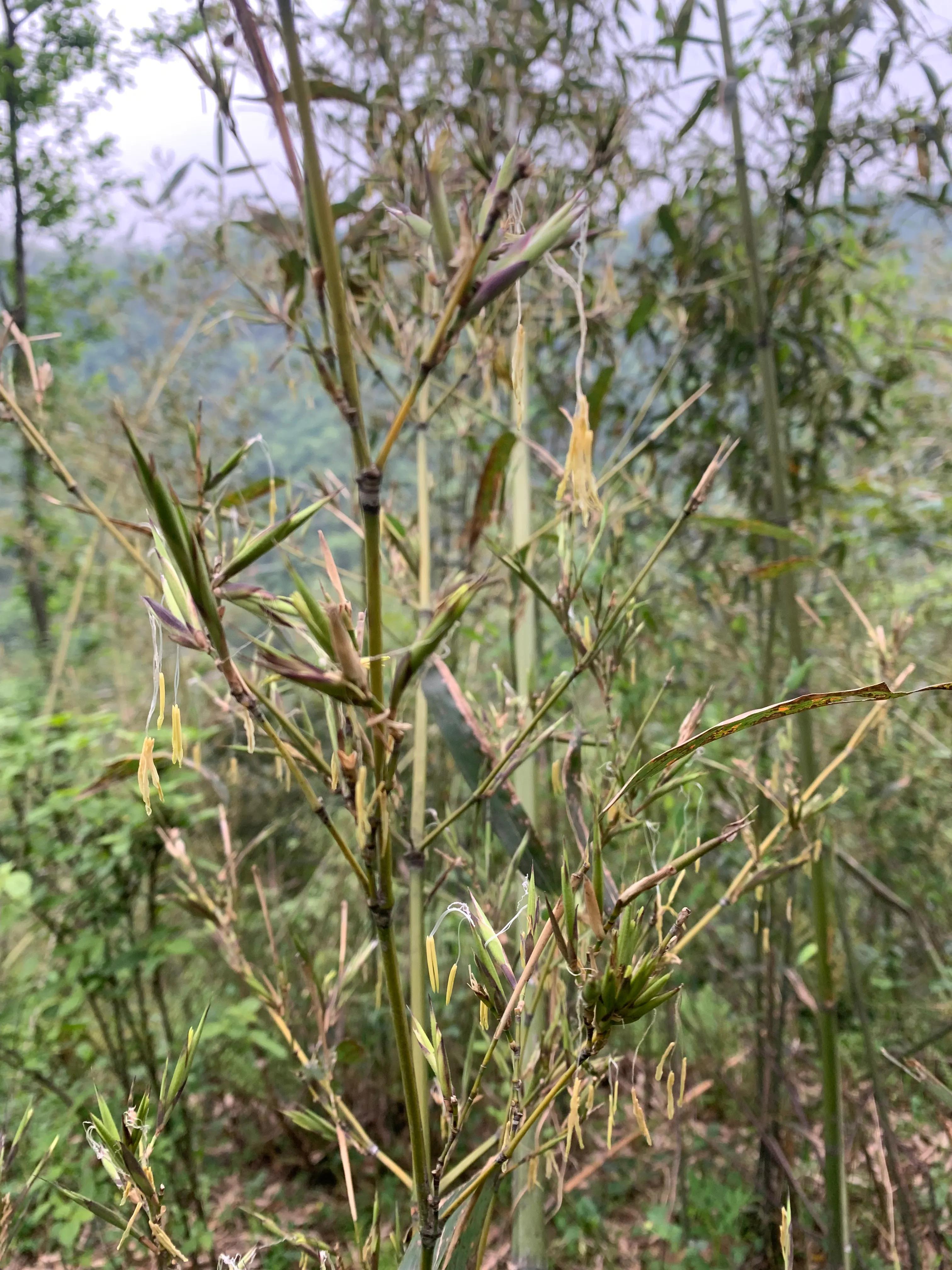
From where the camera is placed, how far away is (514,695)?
1.57 ft

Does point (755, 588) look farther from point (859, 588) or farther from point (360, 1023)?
point (360, 1023)

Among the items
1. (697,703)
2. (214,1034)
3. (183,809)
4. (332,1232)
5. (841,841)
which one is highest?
(697,703)

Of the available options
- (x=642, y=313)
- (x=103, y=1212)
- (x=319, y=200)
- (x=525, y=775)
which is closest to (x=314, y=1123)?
(x=103, y=1212)

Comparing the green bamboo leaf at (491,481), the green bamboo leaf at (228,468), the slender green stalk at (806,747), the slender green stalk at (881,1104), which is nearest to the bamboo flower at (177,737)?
the green bamboo leaf at (228,468)

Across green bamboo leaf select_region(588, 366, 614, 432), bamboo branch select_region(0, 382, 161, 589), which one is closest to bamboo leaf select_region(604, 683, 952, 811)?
bamboo branch select_region(0, 382, 161, 589)

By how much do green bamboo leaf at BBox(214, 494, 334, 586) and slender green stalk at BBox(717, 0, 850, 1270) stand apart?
0.59 m

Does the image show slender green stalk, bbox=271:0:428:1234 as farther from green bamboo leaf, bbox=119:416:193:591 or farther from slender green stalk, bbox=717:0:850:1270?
slender green stalk, bbox=717:0:850:1270

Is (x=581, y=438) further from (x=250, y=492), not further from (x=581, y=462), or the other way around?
(x=250, y=492)

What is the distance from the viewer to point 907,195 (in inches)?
38.2

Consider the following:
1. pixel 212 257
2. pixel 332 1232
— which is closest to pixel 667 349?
pixel 212 257

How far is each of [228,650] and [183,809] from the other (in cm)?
109

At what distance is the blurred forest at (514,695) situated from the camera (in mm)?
329

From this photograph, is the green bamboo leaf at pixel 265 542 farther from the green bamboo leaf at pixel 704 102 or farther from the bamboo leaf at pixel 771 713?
the green bamboo leaf at pixel 704 102

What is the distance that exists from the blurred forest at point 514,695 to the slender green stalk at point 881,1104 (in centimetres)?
1
